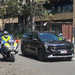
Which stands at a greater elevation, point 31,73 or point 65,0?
point 65,0

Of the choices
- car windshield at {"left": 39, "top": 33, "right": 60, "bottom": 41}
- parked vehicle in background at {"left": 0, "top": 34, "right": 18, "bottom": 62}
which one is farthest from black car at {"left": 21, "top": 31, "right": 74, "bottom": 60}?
parked vehicle in background at {"left": 0, "top": 34, "right": 18, "bottom": 62}

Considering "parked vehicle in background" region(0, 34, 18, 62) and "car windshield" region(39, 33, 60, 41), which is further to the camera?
"car windshield" region(39, 33, 60, 41)

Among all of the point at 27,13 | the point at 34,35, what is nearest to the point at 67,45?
the point at 34,35

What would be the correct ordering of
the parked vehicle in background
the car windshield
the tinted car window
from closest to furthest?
1. the parked vehicle in background
2. the car windshield
3. the tinted car window

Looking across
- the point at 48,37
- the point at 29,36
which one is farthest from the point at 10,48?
the point at 29,36

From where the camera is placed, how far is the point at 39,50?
12102 millimetres

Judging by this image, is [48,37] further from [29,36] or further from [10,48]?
[10,48]

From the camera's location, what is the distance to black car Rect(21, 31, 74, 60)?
11461mm

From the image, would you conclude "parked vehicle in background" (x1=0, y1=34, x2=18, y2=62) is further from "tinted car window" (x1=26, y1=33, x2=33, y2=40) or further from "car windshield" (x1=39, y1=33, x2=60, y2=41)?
"tinted car window" (x1=26, y1=33, x2=33, y2=40)

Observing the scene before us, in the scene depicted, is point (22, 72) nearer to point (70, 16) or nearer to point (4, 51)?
point (4, 51)

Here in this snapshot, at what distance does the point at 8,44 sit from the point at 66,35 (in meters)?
12.4

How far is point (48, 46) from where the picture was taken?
37.7 feet

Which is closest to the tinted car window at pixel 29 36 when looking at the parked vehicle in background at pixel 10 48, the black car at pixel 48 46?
the black car at pixel 48 46

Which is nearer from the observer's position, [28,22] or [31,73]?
[31,73]
